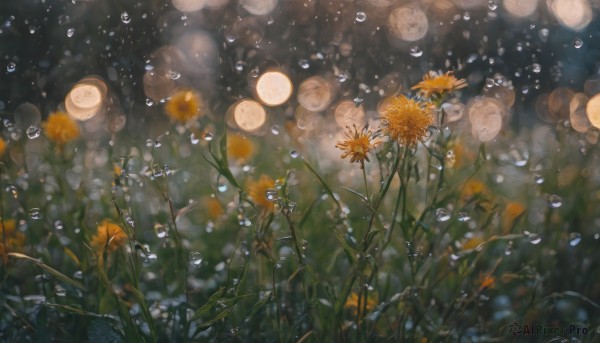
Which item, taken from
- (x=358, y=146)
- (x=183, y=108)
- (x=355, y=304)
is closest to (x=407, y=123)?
(x=358, y=146)

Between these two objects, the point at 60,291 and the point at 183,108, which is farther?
A: the point at 183,108

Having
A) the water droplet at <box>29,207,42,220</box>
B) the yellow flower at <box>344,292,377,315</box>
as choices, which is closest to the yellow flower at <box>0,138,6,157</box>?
the water droplet at <box>29,207,42,220</box>

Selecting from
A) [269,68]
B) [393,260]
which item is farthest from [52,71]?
[393,260]

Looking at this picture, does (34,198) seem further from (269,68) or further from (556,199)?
(556,199)

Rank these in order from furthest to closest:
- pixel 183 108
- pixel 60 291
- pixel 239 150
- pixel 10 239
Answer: pixel 239 150 → pixel 183 108 → pixel 10 239 → pixel 60 291

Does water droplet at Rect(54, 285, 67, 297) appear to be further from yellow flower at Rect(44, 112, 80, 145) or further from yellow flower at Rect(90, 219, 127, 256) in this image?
yellow flower at Rect(44, 112, 80, 145)

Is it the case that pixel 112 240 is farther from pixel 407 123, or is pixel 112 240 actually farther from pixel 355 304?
pixel 407 123
